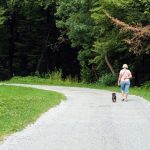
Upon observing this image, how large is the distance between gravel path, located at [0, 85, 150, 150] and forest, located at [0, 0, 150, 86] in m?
16.2

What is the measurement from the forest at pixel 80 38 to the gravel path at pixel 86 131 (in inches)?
Result: 638

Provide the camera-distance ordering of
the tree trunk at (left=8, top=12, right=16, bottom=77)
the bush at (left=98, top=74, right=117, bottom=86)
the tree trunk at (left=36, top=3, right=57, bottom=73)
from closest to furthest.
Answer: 1. the bush at (left=98, top=74, right=117, bottom=86)
2. the tree trunk at (left=36, top=3, right=57, bottom=73)
3. the tree trunk at (left=8, top=12, right=16, bottom=77)

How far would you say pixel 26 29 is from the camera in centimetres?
6381

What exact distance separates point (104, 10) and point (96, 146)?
26302 mm

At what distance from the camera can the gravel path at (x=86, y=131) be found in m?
12.0

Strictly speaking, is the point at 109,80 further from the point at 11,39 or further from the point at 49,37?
the point at 11,39

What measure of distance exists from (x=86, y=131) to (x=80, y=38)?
102ft

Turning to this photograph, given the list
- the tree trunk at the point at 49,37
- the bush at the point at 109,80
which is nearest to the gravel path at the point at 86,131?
the bush at the point at 109,80

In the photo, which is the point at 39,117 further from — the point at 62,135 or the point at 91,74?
the point at 91,74

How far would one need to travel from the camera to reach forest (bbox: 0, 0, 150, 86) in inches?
1448

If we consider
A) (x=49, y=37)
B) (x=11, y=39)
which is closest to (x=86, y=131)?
(x=49, y=37)

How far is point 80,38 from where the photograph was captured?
45.0 meters

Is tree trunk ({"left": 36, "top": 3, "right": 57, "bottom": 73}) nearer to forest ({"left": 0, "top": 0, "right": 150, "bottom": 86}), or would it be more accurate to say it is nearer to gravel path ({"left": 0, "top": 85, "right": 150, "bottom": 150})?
forest ({"left": 0, "top": 0, "right": 150, "bottom": 86})

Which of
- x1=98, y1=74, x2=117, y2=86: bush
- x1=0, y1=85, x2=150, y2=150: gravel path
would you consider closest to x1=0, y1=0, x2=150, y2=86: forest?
x1=98, y1=74, x2=117, y2=86: bush
